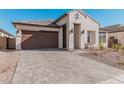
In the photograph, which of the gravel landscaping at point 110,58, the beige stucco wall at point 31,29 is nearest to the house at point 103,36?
the beige stucco wall at point 31,29

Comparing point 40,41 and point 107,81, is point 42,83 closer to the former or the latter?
point 107,81

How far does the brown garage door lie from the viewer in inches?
568

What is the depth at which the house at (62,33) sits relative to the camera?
552 inches

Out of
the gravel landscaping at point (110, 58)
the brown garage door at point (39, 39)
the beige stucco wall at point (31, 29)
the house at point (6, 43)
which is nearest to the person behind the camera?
the gravel landscaping at point (110, 58)

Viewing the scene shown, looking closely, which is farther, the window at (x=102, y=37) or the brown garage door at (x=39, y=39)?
the window at (x=102, y=37)

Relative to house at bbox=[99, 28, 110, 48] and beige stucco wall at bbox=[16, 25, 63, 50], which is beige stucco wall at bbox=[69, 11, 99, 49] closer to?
house at bbox=[99, 28, 110, 48]

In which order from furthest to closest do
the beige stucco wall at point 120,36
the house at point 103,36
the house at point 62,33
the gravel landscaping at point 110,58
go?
1. the beige stucco wall at point 120,36
2. the house at point 103,36
3. the house at point 62,33
4. the gravel landscaping at point 110,58

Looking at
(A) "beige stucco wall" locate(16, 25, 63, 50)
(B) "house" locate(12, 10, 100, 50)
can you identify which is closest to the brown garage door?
(B) "house" locate(12, 10, 100, 50)

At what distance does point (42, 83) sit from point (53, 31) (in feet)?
39.0

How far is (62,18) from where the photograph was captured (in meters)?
15.7

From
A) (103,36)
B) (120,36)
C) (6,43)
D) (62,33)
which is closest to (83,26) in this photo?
(62,33)

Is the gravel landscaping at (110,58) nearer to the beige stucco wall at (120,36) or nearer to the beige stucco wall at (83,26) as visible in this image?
the beige stucco wall at (83,26)

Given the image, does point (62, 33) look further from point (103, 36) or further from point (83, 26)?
point (103, 36)
